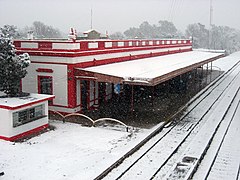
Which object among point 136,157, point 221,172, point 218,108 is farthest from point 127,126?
point 218,108

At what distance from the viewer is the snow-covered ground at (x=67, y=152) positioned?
10.8 m

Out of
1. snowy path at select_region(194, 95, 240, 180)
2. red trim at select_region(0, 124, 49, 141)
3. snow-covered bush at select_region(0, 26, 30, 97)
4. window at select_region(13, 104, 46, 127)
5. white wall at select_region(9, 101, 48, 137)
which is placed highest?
snow-covered bush at select_region(0, 26, 30, 97)

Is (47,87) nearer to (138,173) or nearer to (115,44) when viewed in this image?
(115,44)

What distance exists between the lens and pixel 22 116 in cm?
1438

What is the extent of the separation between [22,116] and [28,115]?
1.21ft

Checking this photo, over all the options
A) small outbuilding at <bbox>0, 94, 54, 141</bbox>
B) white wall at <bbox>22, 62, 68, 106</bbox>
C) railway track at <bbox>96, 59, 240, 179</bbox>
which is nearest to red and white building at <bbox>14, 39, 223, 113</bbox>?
white wall at <bbox>22, 62, 68, 106</bbox>

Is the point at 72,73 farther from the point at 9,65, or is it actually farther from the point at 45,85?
the point at 9,65

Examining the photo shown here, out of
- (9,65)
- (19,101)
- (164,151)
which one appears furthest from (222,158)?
(9,65)

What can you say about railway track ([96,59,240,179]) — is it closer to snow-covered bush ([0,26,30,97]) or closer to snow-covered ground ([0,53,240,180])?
snow-covered ground ([0,53,240,180])

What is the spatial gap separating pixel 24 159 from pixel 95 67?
29.5 feet

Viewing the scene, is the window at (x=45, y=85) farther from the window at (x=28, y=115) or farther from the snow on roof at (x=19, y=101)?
the window at (x=28, y=115)

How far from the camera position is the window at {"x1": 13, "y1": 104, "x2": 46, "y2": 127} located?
14.0 m

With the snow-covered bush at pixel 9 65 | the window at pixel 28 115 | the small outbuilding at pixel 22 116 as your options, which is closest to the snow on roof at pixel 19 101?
the small outbuilding at pixel 22 116

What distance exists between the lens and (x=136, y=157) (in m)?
12.4
